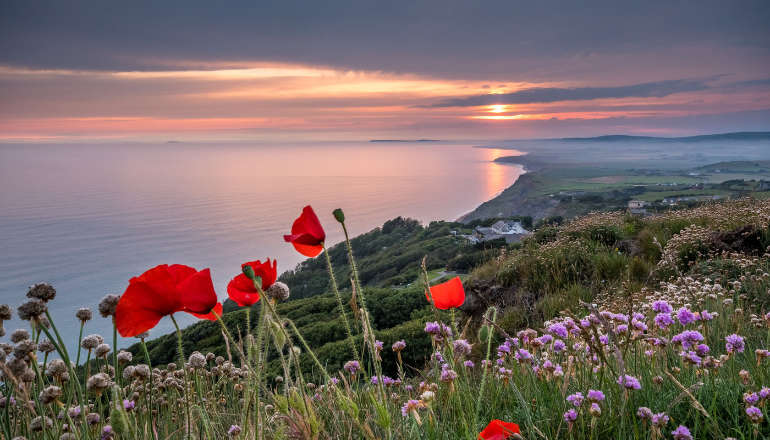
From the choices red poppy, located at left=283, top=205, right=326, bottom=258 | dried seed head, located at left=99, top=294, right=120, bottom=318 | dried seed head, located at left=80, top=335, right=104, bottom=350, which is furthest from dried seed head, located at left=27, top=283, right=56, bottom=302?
red poppy, located at left=283, top=205, right=326, bottom=258

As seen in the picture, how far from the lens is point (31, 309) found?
1440mm

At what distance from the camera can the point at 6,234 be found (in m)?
51.9

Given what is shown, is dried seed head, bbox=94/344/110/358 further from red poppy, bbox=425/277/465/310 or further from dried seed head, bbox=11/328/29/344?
red poppy, bbox=425/277/465/310

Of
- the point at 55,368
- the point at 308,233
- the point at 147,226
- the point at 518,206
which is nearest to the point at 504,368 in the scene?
the point at 308,233

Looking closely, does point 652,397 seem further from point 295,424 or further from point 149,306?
point 149,306

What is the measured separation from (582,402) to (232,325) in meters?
11.4

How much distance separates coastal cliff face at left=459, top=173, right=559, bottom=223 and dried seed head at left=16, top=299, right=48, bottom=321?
4828 cm

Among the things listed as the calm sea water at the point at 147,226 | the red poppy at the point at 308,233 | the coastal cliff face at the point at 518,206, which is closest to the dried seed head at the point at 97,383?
the red poppy at the point at 308,233

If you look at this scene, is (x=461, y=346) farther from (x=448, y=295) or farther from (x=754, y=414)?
(x=754, y=414)

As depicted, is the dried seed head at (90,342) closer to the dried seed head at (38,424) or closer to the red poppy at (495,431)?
the dried seed head at (38,424)

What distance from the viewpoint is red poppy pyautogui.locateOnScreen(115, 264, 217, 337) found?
4.56 ft

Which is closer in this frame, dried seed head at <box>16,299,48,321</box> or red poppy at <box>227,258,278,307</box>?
dried seed head at <box>16,299,48,321</box>

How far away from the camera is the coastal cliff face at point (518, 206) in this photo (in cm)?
5221

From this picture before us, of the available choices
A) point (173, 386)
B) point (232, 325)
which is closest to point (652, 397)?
point (173, 386)
